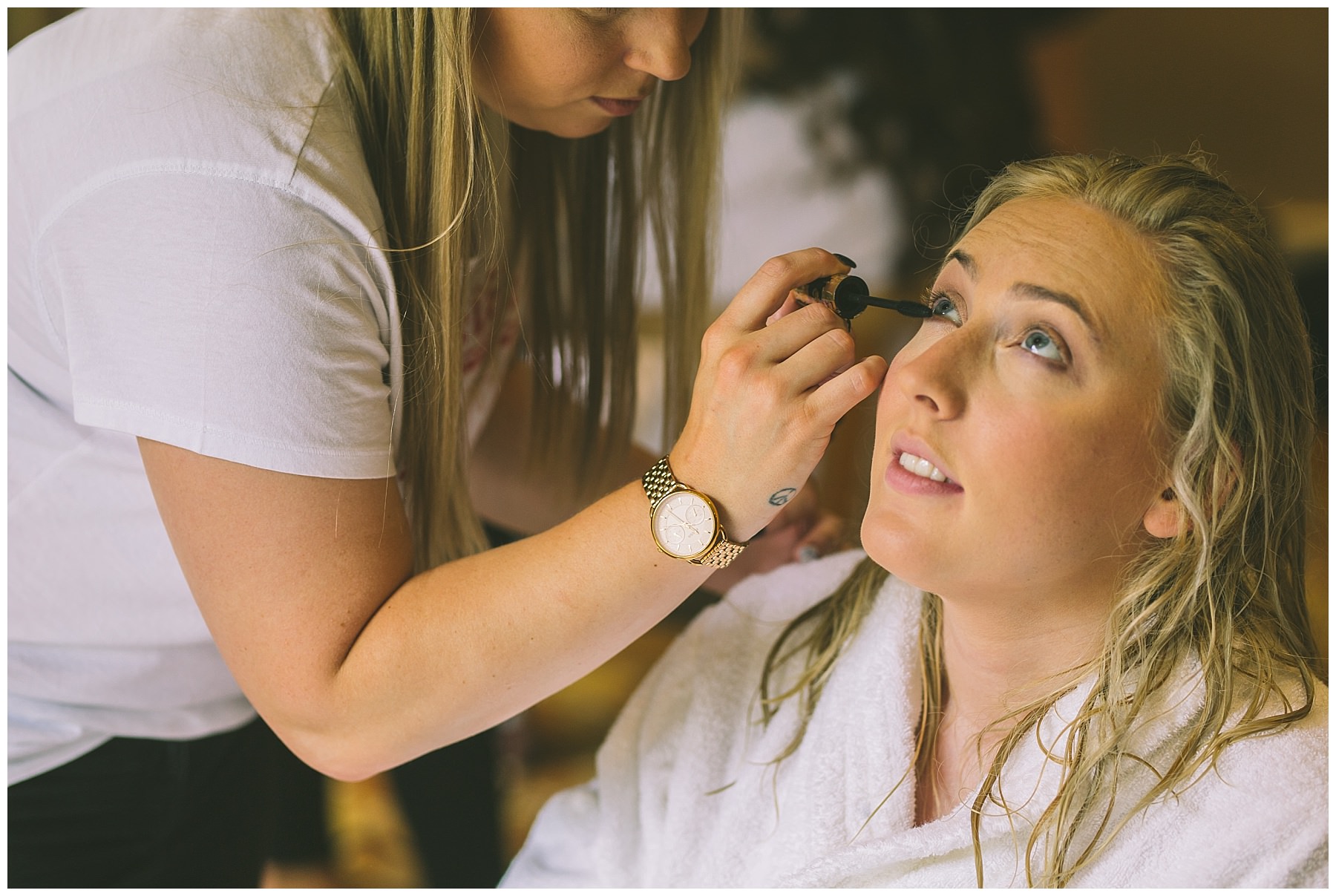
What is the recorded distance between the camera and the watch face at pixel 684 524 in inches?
33.7

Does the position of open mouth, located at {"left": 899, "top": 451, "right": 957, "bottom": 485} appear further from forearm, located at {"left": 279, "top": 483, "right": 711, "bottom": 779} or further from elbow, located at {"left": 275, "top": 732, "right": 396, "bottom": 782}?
elbow, located at {"left": 275, "top": 732, "right": 396, "bottom": 782}

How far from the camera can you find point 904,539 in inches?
36.7

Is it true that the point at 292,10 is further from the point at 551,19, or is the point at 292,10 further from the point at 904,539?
the point at 904,539

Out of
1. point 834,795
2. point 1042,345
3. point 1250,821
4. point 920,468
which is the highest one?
point 1042,345

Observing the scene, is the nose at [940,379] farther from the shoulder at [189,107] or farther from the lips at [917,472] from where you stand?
the shoulder at [189,107]

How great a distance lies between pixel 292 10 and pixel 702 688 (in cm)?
84

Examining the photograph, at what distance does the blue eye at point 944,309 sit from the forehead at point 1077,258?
43 mm

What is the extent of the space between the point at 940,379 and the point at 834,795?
468mm

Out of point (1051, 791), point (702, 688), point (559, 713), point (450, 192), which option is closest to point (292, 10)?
point (450, 192)

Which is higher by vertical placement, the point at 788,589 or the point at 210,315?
the point at 210,315

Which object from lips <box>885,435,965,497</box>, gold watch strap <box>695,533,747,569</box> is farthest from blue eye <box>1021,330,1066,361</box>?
gold watch strap <box>695,533,747,569</box>

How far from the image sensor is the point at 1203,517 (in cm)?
94

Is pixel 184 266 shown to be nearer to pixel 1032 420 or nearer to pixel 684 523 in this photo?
pixel 684 523

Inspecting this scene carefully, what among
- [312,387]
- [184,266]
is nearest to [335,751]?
[312,387]
